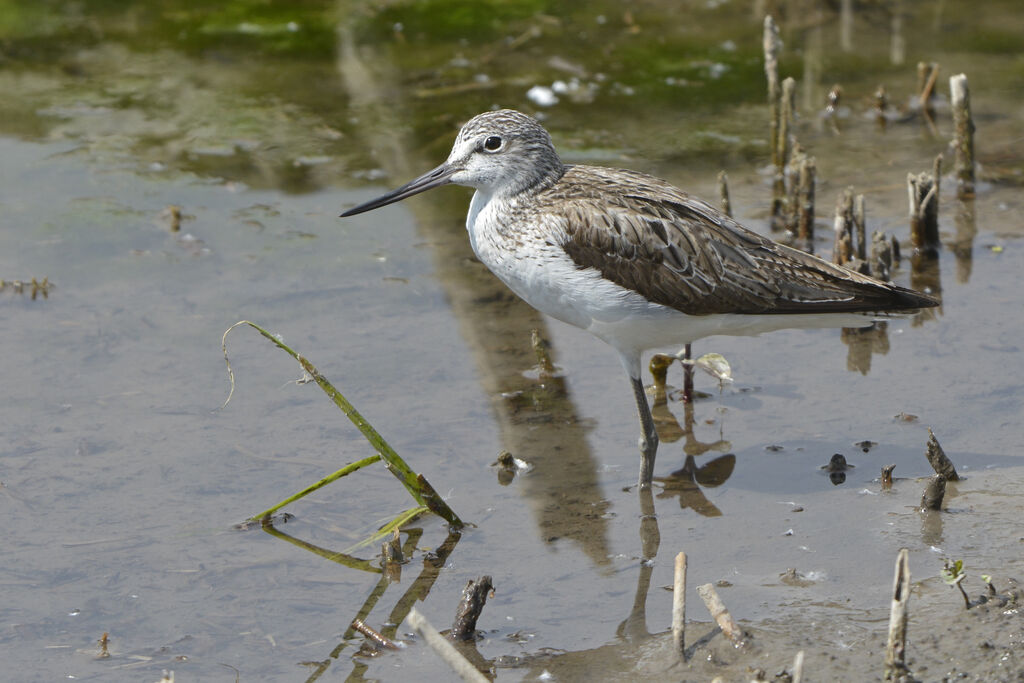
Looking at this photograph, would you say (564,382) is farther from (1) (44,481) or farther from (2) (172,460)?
(1) (44,481)

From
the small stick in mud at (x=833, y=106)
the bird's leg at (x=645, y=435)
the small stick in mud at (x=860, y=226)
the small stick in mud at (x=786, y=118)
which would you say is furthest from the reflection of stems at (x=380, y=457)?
the small stick in mud at (x=833, y=106)

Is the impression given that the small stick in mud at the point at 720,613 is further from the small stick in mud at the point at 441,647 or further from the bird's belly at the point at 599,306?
the bird's belly at the point at 599,306

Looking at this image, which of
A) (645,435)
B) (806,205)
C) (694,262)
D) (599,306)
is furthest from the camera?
(806,205)

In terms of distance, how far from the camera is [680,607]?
4.70 metres

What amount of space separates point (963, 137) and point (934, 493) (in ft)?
14.3

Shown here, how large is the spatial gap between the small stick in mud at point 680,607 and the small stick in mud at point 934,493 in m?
1.59

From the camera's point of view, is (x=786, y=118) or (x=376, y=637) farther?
(x=786, y=118)

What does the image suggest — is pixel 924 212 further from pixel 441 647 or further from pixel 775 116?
pixel 441 647

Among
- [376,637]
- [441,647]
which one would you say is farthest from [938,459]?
[441,647]

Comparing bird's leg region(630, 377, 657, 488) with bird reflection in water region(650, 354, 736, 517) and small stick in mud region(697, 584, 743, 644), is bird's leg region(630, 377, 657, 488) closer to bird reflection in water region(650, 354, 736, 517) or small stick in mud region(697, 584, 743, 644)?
bird reflection in water region(650, 354, 736, 517)

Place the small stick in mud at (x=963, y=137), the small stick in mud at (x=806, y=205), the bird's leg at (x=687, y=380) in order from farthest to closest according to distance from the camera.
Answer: the small stick in mud at (x=963, y=137), the small stick in mud at (x=806, y=205), the bird's leg at (x=687, y=380)

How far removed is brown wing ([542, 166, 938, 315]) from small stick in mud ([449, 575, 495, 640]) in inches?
66.8

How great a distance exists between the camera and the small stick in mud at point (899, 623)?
4.34 meters

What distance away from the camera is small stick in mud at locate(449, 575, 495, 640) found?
5.27m
